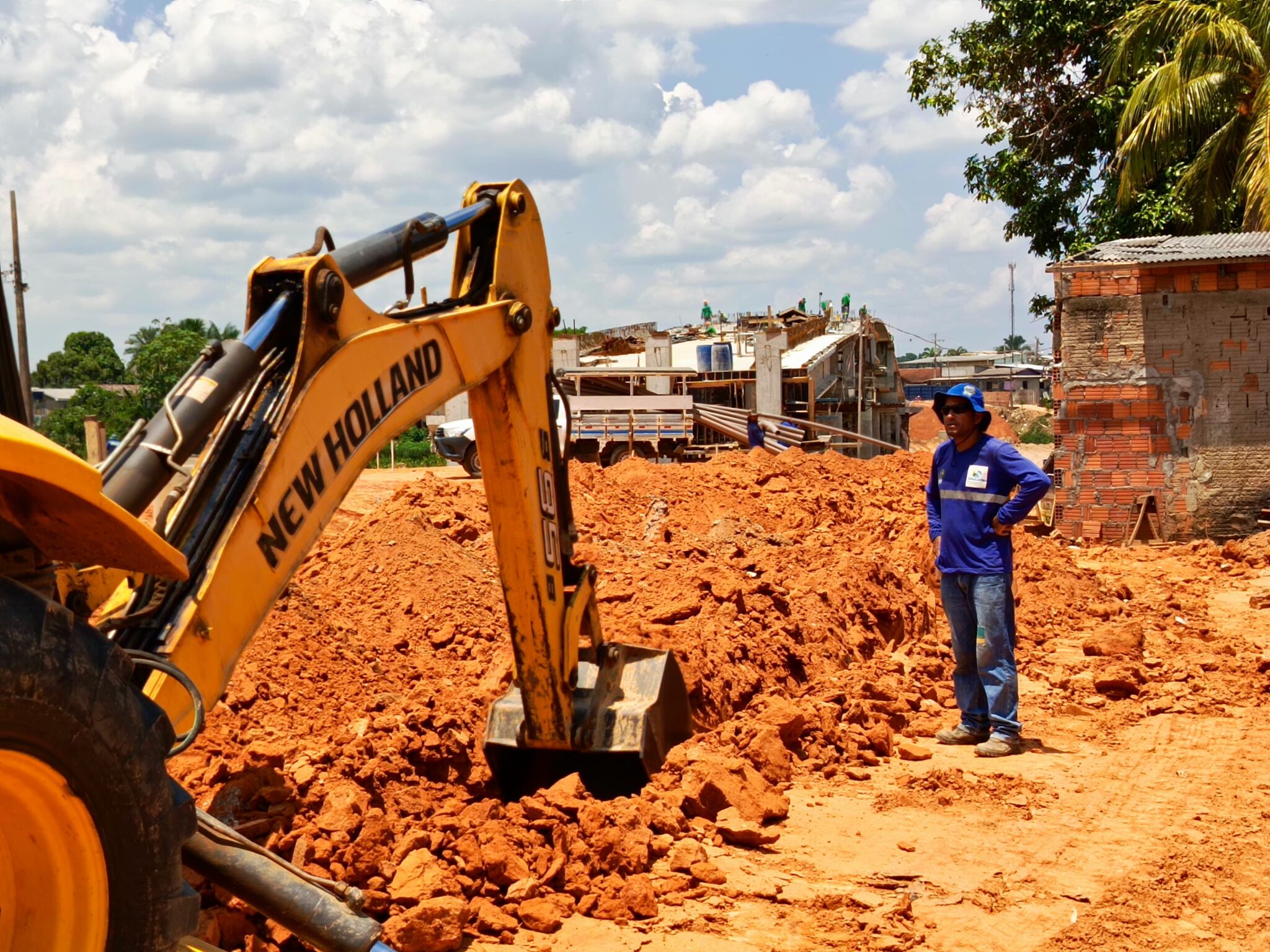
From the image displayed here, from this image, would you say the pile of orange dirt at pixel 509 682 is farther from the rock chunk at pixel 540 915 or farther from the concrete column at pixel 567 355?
the concrete column at pixel 567 355

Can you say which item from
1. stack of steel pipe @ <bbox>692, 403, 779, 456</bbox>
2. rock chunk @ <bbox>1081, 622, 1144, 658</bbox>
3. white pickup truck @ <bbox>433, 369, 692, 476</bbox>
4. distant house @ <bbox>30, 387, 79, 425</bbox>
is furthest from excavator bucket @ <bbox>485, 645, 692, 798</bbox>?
distant house @ <bbox>30, 387, 79, 425</bbox>

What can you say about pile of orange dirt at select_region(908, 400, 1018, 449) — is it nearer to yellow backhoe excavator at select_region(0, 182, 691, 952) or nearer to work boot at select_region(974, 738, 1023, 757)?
work boot at select_region(974, 738, 1023, 757)

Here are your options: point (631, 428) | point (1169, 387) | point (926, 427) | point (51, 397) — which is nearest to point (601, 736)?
point (1169, 387)

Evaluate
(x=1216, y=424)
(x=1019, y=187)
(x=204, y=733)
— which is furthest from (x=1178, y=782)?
(x=1019, y=187)

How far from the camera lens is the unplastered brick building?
45.6ft

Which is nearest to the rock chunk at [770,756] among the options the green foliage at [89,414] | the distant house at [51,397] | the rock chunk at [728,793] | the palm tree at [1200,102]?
the rock chunk at [728,793]

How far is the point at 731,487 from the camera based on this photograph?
15711mm

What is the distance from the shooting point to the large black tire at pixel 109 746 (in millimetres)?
2273

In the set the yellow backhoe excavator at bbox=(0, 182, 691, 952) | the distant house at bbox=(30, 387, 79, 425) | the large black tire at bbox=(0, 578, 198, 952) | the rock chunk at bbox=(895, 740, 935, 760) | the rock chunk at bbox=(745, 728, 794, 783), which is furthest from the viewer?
the distant house at bbox=(30, 387, 79, 425)

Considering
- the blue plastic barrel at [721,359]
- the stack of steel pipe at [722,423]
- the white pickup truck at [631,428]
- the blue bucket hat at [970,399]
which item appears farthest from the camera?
the blue plastic barrel at [721,359]

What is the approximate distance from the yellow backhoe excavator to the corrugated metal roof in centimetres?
1075

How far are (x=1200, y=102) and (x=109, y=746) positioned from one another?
762 inches

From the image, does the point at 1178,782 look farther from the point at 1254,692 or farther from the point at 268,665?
the point at 268,665

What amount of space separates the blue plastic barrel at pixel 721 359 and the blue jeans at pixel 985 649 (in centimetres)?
2600
